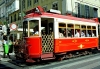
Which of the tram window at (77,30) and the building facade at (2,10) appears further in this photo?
the building facade at (2,10)

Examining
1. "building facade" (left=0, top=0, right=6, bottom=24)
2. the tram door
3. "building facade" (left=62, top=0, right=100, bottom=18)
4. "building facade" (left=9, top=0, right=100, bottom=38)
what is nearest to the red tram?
the tram door

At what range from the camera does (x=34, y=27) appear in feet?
45.3

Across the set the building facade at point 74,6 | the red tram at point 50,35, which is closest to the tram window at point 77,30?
the red tram at point 50,35

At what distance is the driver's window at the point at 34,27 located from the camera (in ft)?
44.9

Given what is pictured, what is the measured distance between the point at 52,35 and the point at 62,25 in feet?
3.62

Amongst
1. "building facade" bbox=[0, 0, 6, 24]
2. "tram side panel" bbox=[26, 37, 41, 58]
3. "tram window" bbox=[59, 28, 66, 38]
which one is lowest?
"tram side panel" bbox=[26, 37, 41, 58]

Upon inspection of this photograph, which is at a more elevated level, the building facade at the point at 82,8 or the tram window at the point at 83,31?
the building facade at the point at 82,8

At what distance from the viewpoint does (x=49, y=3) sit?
112ft

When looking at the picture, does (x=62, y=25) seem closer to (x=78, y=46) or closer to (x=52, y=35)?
(x=52, y=35)

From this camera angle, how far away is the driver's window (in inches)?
539

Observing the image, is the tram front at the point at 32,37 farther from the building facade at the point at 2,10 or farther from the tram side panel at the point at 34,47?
the building facade at the point at 2,10

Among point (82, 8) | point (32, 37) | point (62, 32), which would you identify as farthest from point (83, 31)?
point (82, 8)

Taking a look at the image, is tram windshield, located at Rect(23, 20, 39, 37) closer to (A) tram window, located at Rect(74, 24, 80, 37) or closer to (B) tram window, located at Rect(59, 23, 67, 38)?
(B) tram window, located at Rect(59, 23, 67, 38)

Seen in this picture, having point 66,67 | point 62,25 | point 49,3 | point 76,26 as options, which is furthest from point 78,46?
point 49,3
